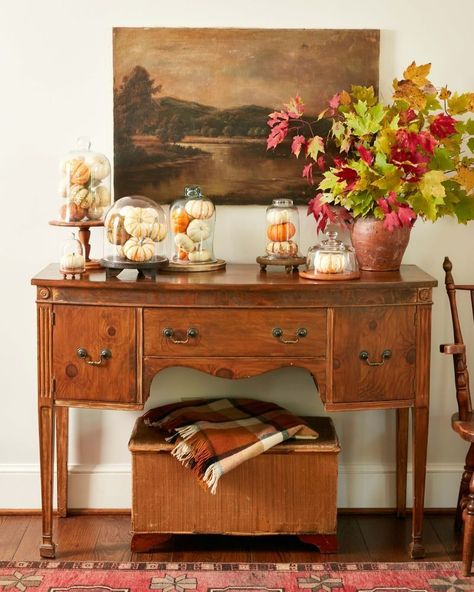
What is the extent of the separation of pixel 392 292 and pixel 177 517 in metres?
1.03

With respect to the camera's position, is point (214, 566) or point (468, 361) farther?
point (468, 361)

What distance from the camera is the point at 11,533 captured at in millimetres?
3424

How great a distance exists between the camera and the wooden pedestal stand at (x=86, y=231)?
127 inches

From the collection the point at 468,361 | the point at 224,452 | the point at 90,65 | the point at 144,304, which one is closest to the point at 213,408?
the point at 224,452

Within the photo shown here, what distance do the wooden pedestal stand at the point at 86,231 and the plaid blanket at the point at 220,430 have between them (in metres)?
0.56

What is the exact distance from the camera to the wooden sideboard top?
3035 mm

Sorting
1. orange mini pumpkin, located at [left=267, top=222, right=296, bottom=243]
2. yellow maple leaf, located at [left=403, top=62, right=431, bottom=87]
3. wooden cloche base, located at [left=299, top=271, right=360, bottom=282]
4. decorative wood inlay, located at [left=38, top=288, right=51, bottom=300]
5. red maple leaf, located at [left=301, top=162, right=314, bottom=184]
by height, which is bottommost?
decorative wood inlay, located at [left=38, top=288, right=51, bottom=300]

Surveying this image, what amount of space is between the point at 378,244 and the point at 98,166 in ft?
3.23

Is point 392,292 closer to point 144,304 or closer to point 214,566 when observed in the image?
point 144,304

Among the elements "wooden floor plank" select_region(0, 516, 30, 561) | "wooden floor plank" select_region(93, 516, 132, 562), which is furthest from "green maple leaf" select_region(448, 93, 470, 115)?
"wooden floor plank" select_region(0, 516, 30, 561)

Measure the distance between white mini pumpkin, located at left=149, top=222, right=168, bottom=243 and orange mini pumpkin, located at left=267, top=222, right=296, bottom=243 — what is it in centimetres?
37

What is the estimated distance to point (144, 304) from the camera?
307 cm

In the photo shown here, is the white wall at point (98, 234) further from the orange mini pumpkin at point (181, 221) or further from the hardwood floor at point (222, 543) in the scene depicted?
the orange mini pumpkin at point (181, 221)

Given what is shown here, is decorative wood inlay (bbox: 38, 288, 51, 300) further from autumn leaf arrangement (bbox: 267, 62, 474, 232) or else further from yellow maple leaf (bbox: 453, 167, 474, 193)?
yellow maple leaf (bbox: 453, 167, 474, 193)
